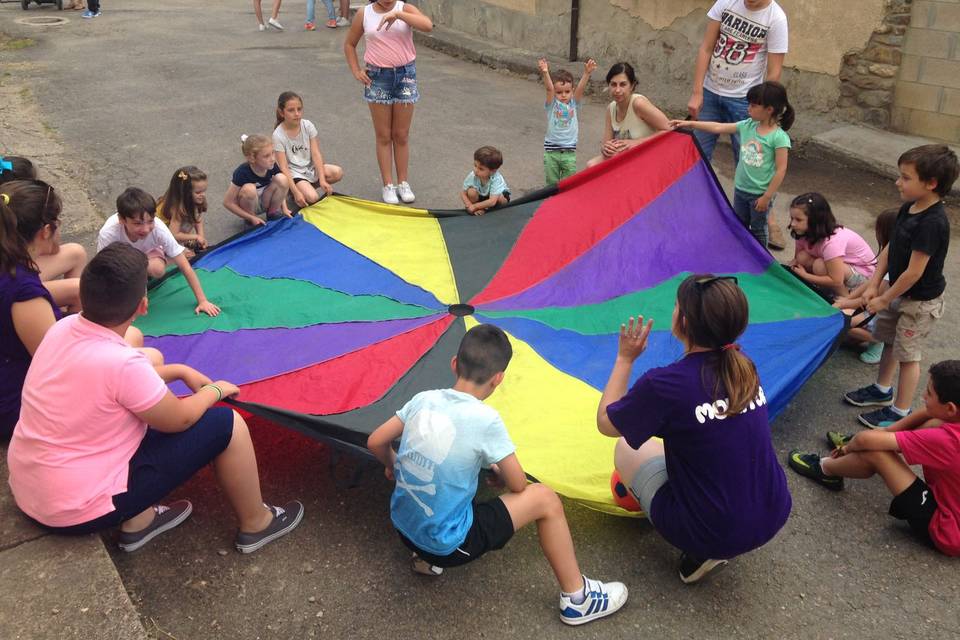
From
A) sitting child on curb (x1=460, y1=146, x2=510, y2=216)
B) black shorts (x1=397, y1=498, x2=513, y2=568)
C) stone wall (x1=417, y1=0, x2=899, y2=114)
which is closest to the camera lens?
black shorts (x1=397, y1=498, x2=513, y2=568)

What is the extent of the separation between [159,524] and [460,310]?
1.74 m

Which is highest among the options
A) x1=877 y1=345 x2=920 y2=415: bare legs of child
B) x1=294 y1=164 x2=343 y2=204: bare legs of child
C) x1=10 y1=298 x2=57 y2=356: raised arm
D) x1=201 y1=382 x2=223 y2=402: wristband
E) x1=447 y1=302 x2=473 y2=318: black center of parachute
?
x1=10 y1=298 x2=57 y2=356: raised arm

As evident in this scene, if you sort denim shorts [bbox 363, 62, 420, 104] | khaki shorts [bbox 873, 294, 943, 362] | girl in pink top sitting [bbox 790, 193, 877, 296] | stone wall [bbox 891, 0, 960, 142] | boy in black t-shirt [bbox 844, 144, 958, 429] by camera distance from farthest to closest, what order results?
stone wall [bbox 891, 0, 960, 142] < denim shorts [bbox 363, 62, 420, 104] < girl in pink top sitting [bbox 790, 193, 877, 296] < khaki shorts [bbox 873, 294, 943, 362] < boy in black t-shirt [bbox 844, 144, 958, 429]

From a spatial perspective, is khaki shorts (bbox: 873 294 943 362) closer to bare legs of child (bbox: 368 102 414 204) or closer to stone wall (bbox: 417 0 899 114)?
bare legs of child (bbox: 368 102 414 204)

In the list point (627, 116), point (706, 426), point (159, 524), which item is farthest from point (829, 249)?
point (159, 524)

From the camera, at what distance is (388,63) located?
582cm

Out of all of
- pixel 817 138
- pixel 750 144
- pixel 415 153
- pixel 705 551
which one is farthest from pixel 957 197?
pixel 705 551

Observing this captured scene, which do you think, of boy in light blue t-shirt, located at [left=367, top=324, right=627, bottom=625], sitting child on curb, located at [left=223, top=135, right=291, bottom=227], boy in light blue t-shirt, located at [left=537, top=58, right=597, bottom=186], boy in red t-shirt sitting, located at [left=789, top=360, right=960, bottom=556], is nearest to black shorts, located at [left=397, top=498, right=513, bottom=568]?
boy in light blue t-shirt, located at [left=367, top=324, right=627, bottom=625]

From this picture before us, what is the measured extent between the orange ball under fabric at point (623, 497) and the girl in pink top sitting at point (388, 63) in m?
3.87

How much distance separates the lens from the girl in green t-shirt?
15.1 ft

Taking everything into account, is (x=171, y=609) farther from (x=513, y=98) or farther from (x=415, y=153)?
(x=513, y=98)

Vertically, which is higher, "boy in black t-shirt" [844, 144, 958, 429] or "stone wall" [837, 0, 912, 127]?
"stone wall" [837, 0, 912, 127]

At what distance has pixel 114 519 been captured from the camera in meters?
2.62

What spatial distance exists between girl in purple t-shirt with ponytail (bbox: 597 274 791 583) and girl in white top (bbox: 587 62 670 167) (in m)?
2.69
